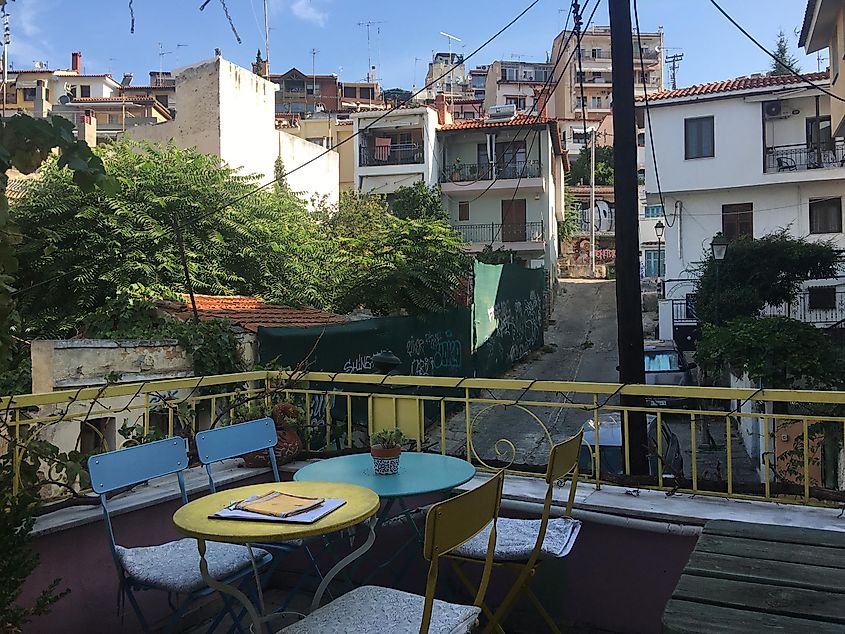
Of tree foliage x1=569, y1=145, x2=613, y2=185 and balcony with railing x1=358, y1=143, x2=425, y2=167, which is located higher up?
tree foliage x1=569, y1=145, x2=613, y2=185

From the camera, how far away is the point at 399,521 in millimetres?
3957

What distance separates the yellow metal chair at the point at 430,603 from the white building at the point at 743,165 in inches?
864

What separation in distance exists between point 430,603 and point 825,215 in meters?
24.9

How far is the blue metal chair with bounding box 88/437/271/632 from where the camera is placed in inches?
112

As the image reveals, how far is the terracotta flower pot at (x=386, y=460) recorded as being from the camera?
3.40 meters

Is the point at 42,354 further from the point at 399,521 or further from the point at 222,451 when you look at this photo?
the point at 399,521

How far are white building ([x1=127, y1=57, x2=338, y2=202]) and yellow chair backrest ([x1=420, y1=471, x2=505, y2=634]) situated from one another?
15130 mm

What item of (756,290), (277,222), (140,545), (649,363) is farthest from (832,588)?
(756,290)

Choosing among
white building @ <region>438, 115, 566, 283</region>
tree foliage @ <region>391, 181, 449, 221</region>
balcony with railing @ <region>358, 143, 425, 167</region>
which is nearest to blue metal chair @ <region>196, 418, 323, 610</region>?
tree foliage @ <region>391, 181, 449, 221</region>

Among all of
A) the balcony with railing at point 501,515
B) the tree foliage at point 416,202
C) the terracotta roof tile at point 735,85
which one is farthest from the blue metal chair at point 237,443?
the tree foliage at point 416,202

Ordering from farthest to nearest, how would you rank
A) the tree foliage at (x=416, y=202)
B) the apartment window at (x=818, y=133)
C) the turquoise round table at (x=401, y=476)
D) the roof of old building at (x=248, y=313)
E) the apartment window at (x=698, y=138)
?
the tree foliage at (x=416, y=202), the apartment window at (x=698, y=138), the apartment window at (x=818, y=133), the roof of old building at (x=248, y=313), the turquoise round table at (x=401, y=476)

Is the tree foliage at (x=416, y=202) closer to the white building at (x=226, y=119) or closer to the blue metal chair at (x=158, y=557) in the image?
the white building at (x=226, y=119)

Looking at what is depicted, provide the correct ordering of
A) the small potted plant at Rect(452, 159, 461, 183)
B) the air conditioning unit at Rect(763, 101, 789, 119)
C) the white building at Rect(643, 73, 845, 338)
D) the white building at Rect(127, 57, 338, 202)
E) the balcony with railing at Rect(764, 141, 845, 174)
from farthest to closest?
the small potted plant at Rect(452, 159, 461, 183) → the air conditioning unit at Rect(763, 101, 789, 119) → the white building at Rect(643, 73, 845, 338) → the balcony with railing at Rect(764, 141, 845, 174) → the white building at Rect(127, 57, 338, 202)

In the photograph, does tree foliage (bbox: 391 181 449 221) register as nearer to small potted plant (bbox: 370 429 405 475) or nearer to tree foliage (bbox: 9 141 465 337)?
tree foliage (bbox: 9 141 465 337)
